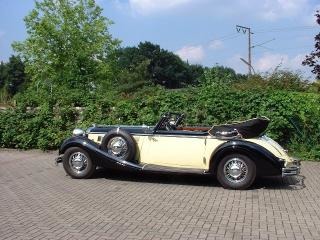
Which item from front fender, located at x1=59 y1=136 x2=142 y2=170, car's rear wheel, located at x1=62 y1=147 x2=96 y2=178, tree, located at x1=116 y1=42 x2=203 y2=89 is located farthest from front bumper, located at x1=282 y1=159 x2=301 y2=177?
tree, located at x1=116 y1=42 x2=203 y2=89

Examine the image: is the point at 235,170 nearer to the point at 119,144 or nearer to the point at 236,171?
the point at 236,171

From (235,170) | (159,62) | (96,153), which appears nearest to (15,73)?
(159,62)

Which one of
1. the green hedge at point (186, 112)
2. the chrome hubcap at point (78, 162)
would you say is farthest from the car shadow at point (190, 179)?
the green hedge at point (186, 112)

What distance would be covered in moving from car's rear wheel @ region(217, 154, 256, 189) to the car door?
41cm

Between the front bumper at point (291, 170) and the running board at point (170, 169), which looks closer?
the front bumper at point (291, 170)

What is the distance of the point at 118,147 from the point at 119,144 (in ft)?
0.21

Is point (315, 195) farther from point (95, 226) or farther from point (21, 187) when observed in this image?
point (21, 187)

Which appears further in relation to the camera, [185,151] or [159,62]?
[159,62]

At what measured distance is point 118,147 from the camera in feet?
31.9

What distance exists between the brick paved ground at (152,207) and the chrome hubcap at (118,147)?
21.5 inches

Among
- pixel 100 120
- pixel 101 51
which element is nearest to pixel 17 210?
pixel 100 120

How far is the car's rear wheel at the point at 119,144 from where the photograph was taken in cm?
956

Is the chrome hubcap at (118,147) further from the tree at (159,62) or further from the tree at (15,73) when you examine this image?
the tree at (15,73)

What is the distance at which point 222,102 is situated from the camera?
13.1m
